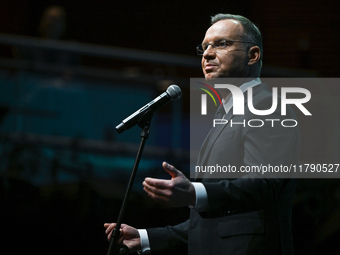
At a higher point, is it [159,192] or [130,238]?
[159,192]

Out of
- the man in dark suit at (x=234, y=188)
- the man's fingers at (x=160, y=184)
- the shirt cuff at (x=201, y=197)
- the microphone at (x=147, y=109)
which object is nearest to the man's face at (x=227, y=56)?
the man in dark suit at (x=234, y=188)

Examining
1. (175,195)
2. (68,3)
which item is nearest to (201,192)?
(175,195)

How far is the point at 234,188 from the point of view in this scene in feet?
6.47

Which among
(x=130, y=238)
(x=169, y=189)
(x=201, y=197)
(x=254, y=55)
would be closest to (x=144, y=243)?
(x=130, y=238)

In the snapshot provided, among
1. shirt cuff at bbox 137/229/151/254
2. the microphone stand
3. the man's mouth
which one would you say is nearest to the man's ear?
the man's mouth

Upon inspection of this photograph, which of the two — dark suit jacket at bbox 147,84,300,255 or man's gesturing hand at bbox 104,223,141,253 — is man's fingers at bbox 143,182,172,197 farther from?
man's gesturing hand at bbox 104,223,141,253

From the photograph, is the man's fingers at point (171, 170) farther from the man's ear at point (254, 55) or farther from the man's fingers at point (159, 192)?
the man's ear at point (254, 55)

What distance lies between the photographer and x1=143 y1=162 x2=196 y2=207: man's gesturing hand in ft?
5.89

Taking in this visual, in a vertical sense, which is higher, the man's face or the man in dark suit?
the man's face

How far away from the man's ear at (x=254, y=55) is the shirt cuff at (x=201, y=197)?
787 millimetres

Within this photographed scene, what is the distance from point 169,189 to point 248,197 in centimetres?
34

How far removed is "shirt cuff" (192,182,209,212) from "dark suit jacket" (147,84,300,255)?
15 mm

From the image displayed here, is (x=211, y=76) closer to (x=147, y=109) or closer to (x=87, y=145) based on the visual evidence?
(x=147, y=109)

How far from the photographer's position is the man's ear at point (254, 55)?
8.19 ft
